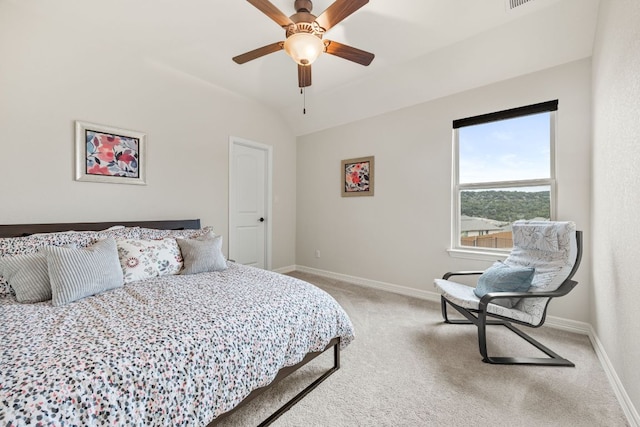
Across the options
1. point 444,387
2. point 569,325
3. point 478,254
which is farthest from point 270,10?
point 569,325

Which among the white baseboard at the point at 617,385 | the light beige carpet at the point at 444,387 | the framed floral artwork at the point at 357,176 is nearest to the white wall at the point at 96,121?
the framed floral artwork at the point at 357,176

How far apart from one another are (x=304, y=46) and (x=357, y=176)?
2.32 m

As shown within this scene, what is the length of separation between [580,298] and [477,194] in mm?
1305

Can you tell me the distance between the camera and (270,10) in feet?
5.63

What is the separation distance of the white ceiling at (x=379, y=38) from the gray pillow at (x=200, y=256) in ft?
6.42

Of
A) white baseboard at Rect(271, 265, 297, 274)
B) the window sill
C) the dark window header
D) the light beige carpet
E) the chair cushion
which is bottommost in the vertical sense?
the light beige carpet

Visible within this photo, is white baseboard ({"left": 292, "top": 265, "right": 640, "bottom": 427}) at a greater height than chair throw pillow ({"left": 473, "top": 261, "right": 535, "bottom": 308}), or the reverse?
chair throw pillow ({"left": 473, "top": 261, "right": 535, "bottom": 308})

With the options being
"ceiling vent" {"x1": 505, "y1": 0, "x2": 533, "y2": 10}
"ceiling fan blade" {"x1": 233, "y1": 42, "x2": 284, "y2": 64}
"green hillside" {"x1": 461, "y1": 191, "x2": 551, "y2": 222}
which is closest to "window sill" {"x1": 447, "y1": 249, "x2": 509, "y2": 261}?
"green hillside" {"x1": 461, "y1": 191, "x2": 551, "y2": 222}

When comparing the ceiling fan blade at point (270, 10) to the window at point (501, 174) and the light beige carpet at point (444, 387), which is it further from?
the light beige carpet at point (444, 387)

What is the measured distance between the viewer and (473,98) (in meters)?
2.98

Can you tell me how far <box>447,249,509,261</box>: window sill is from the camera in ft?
9.26

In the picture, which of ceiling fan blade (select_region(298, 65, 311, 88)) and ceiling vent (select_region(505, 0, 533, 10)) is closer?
ceiling vent (select_region(505, 0, 533, 10))

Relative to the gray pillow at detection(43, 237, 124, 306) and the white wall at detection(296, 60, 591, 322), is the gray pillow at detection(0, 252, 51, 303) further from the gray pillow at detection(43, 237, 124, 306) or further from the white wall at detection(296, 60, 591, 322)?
the white wall at detection(296, 60, 591, 322)

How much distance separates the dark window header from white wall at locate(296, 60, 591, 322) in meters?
0.05
